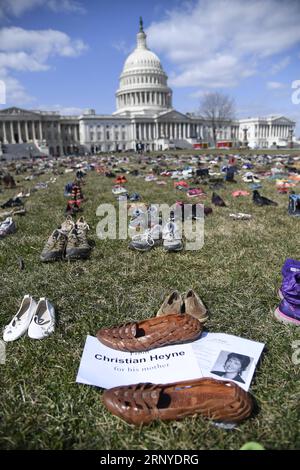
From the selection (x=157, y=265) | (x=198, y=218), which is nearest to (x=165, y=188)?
(x=198, y=218)

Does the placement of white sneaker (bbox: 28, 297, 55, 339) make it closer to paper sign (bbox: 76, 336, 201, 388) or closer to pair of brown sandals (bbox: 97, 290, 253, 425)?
paper sign (bbox: 76, 336, 201, 388)

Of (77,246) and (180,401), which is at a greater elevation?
(77,246)

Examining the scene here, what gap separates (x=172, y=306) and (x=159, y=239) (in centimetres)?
268

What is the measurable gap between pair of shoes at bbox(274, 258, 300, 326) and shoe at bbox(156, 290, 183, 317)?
1.08 m

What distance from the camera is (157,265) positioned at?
16.4 ft

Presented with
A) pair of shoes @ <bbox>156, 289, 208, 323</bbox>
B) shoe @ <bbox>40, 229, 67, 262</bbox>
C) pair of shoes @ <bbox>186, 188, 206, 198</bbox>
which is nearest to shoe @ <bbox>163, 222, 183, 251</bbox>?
shoe @ <bbox>40, 229, 67, 262</bbox>

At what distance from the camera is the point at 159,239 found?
238 inches

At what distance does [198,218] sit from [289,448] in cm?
621

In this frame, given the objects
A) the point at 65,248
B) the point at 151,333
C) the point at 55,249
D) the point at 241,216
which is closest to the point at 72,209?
the point at 65,248

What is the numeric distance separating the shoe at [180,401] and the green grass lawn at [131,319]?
0.22 feet

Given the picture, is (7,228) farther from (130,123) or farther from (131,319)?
(130,123)

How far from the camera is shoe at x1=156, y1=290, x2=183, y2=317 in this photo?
135 inches

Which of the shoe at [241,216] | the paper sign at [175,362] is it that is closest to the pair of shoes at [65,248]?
the paper sign at [175,362]

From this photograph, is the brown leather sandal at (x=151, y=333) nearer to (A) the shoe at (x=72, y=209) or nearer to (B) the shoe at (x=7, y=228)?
(B) the shoe at (x=7, y=228)
